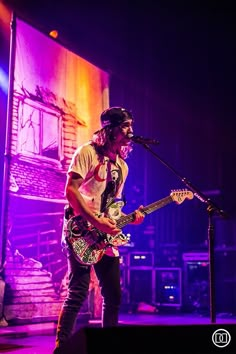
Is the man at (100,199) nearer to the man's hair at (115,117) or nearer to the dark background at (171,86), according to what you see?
the man's hair at (115,117)

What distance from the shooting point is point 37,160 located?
17.7 feet

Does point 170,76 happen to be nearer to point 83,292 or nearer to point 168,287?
point 168,287

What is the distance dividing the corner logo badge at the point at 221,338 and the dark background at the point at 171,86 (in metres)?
4.65

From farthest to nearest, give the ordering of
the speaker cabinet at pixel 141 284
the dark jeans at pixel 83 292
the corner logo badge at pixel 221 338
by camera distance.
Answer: the speaker cabinet at pixel 141 284 → the dark jeans at pixel 83 292 → the corner logo badge at pixel 221 338

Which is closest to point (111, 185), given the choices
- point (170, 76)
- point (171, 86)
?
point (170, 76)

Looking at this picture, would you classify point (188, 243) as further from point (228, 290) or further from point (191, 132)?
point (191, 132)

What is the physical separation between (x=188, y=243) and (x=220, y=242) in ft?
3.06

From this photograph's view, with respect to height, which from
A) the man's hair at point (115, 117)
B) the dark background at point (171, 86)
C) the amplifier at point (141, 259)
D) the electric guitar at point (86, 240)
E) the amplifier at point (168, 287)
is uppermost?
the dark background at point (171, 86)

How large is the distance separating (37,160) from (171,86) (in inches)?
158

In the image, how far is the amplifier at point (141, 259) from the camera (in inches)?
324

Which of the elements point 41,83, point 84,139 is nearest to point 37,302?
point 84,139

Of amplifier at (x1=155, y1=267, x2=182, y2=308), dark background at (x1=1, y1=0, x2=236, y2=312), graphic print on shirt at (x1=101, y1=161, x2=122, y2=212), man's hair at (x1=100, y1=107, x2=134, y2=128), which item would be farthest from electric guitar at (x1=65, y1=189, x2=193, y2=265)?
amplifier at (x1=155, y1=267, x2=182, y2=308)

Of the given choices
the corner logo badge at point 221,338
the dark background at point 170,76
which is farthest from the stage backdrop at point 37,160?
the corner logo badge at point 221,338

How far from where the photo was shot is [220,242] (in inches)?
311
